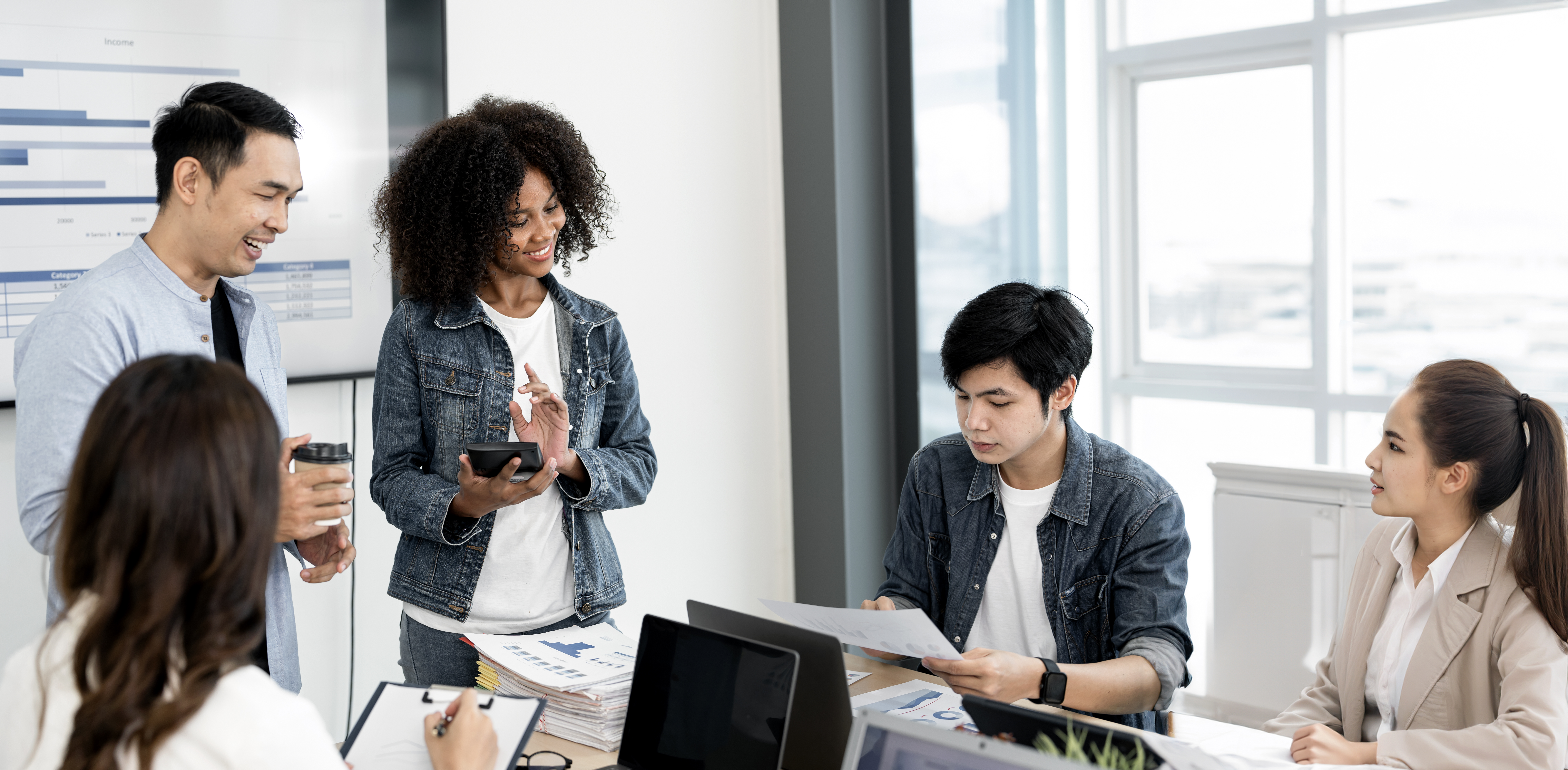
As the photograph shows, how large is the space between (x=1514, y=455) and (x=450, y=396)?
1.69m

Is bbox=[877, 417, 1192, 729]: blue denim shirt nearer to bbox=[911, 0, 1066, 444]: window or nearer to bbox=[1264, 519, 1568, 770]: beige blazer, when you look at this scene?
bbox=[1264, 519, 1568, 770]: beige blazer

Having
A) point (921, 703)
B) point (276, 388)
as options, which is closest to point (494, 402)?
point (276, 388)

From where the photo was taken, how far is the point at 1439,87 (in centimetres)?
330

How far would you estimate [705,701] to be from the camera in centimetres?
147

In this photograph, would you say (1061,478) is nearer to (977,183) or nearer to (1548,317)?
(977,183)

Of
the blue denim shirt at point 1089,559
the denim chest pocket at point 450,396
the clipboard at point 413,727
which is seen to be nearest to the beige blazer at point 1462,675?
the blue denim shirt at point 1089,559

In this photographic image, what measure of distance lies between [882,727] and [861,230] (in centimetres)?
241

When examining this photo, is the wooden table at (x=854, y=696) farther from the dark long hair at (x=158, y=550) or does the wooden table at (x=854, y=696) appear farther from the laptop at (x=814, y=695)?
the dark long hair at (x=158, y=550)

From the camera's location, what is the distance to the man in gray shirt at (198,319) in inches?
60.7

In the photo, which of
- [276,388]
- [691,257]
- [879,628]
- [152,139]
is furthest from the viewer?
[691,257]

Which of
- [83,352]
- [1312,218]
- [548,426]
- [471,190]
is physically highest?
[1312,218]

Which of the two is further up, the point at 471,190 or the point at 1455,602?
the point at 471,190

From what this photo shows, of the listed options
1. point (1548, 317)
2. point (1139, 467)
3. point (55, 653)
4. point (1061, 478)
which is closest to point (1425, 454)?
point (1139, 467)

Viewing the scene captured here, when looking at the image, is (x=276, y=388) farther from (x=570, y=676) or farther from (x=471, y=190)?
(x=570, y=676)
